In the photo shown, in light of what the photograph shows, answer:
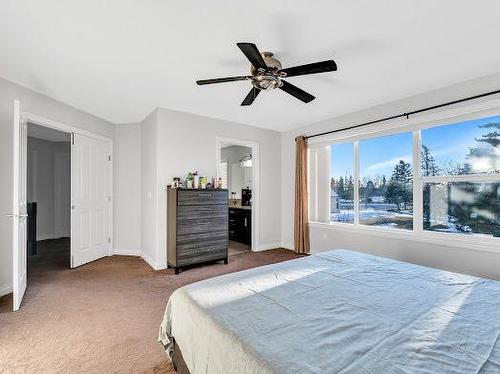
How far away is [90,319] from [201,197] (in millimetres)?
1953

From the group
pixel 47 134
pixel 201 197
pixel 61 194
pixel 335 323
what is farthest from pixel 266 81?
pixel 61 194

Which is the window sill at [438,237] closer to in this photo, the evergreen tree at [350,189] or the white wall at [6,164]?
the evergreen tree at [350,189]

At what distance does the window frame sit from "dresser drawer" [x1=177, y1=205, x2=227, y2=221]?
1855 mm

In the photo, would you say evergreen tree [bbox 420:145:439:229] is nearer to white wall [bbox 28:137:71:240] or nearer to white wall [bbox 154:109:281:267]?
white wall [bbox 154:109:281:267]

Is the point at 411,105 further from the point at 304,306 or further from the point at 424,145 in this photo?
the point at 304,306

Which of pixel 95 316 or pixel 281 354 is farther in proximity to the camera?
pixel 95 316

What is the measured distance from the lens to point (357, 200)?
4172 millimetres

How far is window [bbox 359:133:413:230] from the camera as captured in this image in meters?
3.60

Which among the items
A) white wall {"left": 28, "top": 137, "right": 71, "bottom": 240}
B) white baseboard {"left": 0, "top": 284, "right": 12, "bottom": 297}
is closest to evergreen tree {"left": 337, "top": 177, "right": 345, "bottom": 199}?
white baseboard {"left": 0, "top": 284, "right": 12, "bottom": 297}

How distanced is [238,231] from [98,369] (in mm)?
3956

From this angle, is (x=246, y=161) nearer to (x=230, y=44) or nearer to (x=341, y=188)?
(x=341, y=188)

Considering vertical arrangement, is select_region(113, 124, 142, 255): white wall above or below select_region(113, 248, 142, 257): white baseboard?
above

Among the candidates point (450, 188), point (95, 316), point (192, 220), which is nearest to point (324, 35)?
point (450, 188)

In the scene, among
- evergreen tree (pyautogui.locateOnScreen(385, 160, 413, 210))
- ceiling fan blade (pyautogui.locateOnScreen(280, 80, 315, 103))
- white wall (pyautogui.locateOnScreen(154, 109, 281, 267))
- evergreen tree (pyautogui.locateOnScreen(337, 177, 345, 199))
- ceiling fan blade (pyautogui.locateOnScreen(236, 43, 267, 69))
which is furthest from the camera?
evergreen tree (pyautogui.locateOnScreen(337, 177, 345, 199))
